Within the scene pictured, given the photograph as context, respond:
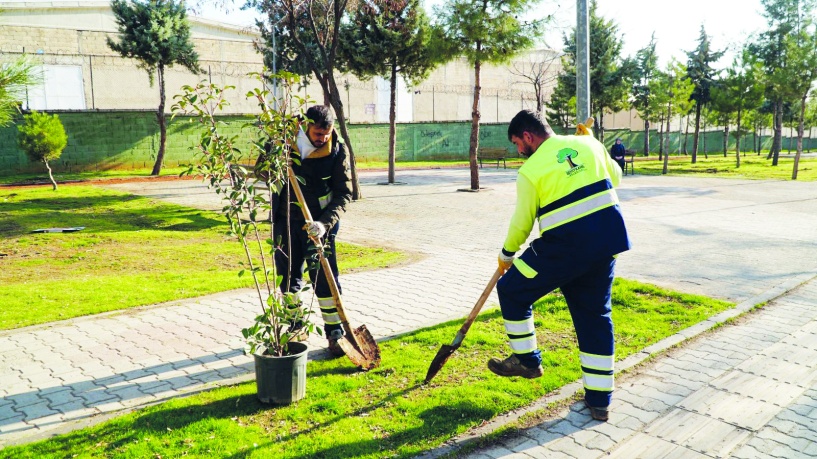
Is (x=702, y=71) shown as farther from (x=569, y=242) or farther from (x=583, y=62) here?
(x=569, y=242)

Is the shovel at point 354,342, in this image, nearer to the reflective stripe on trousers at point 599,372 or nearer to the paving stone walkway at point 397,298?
the paving stone walkway at point 397,298

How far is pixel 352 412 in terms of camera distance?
12.9ft

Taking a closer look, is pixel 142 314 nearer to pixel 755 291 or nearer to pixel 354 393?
pixel 354 393

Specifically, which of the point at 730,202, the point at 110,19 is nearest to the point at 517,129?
the point at 730,202

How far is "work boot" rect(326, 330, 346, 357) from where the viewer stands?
4938 mm

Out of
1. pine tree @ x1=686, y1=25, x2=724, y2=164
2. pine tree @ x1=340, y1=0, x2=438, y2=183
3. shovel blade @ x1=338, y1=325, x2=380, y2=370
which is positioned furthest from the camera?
pine tree @ x1=686, y1=25, x2=724, y2=164

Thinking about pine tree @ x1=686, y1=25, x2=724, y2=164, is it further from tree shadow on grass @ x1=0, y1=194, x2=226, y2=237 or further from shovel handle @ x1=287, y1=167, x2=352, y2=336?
shovel handle @ x1=287, y1=167, x2=352, y2=336

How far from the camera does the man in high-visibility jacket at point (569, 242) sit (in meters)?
3.63

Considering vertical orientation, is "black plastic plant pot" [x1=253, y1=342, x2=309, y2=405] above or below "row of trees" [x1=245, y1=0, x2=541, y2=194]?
below

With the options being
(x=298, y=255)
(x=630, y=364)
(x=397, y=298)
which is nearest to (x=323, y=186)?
(x=298, y=255)

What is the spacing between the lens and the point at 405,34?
69.6ft

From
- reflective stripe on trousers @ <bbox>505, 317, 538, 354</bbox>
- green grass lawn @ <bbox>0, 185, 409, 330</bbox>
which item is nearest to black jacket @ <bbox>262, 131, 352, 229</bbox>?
reflective stripe on trousers @ <bbox>505, 317, 538, 354</bbox>

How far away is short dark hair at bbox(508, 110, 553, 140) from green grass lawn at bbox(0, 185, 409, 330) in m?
4.49

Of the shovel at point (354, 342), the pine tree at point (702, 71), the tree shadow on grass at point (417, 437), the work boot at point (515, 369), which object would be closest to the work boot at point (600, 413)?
the work boot at point (515, 369)
